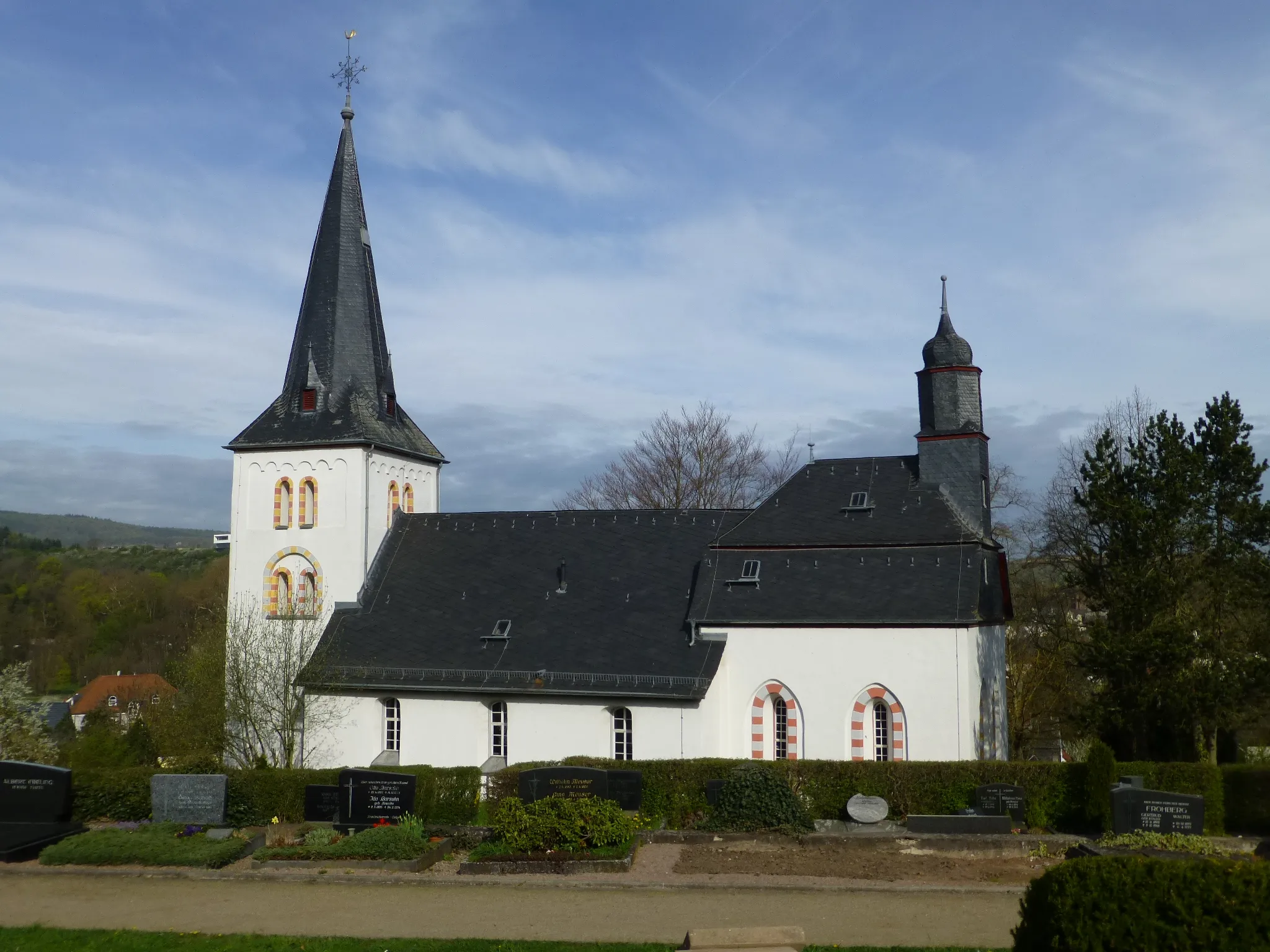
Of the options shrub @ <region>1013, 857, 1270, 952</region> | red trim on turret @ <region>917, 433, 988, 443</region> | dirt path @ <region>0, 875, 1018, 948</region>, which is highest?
red trim on turret @ <region>917, 433, 988, 443</region>

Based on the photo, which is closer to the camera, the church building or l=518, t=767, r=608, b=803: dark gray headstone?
l=518, t=767, r=608, b=803: dark gray headstone

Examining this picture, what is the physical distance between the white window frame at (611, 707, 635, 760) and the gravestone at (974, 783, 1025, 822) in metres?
8.93

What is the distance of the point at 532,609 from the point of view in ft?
101

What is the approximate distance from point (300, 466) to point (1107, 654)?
2291 cm

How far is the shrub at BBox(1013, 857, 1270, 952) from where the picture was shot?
32.8 ft

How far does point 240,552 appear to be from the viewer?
33531mm

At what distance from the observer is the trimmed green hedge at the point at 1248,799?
22984mm

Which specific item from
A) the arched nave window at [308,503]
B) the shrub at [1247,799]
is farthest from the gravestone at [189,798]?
the shrub at [1247,799]

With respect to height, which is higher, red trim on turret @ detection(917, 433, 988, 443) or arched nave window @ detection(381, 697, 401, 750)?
red trim on turret @ detection(917, 433, 988, 443)

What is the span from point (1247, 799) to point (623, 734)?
14.1 meters

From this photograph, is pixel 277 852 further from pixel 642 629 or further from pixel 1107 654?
pixel 1107 654

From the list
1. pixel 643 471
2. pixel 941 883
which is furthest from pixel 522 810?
pixel 643 471

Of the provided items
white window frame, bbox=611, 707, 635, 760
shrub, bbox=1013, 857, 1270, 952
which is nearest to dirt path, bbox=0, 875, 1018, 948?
shrub, bbox=1013, 857, 1270, 952

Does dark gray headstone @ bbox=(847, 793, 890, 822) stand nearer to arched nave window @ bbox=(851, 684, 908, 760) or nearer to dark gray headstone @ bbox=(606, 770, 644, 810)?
arched nave window @ bbox=(851, 684, 908, 760)
